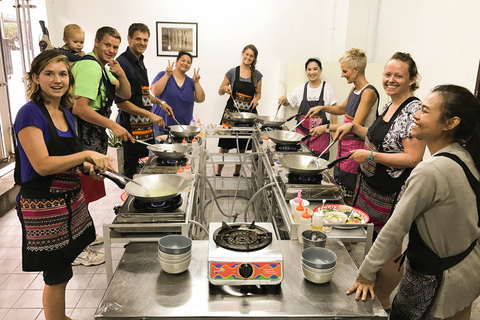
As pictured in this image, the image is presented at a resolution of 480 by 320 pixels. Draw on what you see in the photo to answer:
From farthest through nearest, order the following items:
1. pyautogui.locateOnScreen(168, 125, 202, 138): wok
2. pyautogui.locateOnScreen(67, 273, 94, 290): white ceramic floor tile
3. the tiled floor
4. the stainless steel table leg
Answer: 1. pyautogui.locateOnScreen(168, 125, 202, 138): wok
2. pyautogui.locateOnScreen(67, 273, 94, 290): white ceramic floor tile
3. the tiled floor
4. the stainless steel table leg

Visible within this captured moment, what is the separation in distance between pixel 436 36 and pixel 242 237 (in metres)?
3.16

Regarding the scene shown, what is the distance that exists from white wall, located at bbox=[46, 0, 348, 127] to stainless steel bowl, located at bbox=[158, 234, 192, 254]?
4459 mm

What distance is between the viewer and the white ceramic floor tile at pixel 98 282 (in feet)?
9.04

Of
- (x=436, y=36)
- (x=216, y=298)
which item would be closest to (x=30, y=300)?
(x=216, y=298)

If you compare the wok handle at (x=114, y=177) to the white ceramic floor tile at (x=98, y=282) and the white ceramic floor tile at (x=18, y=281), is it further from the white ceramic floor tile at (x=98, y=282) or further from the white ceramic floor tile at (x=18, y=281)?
the white ceramic floor tile at (x=18, y=281)

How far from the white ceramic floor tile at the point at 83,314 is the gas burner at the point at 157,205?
102 cm

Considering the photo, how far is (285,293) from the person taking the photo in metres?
1.41

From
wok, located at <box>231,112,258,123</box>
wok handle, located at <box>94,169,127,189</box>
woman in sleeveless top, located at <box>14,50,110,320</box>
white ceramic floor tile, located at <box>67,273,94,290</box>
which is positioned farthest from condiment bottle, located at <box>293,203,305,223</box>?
wok, located at <box>231,112,258,123</box>

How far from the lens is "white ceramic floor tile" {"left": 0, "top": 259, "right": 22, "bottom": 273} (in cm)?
295

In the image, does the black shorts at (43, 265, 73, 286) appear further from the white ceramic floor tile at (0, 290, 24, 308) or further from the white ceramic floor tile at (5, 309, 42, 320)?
the white ceramic floor tile at (0, 290, 24, 308)

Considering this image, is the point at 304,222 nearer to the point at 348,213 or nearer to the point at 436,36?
the point at 348,213

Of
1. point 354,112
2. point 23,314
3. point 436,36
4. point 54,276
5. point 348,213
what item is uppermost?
point 436,36

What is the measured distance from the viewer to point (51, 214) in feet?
6.03

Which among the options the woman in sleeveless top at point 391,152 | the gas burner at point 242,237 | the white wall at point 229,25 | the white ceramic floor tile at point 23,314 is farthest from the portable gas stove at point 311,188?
the white wall at point 229,25
